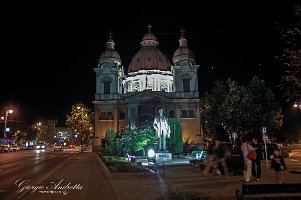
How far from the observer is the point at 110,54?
86000 mm

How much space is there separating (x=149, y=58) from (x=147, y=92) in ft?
48.5

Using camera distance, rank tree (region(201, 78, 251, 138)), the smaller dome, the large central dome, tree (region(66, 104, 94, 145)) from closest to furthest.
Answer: tree (region(201, 78, 251, 138)) → the large central dome → the smaller dome → tree (region(66, 104, 94, 145))

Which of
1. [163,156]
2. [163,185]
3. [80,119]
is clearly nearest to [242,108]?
[163,156]

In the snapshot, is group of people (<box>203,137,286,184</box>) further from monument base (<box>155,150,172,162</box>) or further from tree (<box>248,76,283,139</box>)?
tree (<box>248,76,283,139</box>)

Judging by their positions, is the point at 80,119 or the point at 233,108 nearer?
the point at 233,108

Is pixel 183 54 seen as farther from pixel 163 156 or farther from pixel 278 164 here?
pixel 278 164

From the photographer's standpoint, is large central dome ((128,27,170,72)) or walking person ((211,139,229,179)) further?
large central dome ((128,27,170,72))

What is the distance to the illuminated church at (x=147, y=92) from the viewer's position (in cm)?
7856

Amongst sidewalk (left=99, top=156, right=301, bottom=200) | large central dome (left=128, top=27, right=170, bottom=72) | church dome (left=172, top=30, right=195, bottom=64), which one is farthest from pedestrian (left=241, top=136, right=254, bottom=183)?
large central dome (left=128, top=27, right=170, bottom=72)

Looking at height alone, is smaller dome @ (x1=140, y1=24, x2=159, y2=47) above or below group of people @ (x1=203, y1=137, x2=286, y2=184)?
above

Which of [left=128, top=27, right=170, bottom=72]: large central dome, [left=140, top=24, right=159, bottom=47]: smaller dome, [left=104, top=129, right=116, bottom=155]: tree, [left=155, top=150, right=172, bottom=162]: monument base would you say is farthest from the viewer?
[left=140, top=24, right=159, bottom=47]: smaller dome

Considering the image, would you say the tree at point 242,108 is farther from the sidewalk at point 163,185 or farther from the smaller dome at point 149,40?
the smaller dome at point 149,40

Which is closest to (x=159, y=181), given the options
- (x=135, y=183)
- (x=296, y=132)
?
(x=135, y=183)

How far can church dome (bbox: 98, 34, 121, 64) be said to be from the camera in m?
85.7
